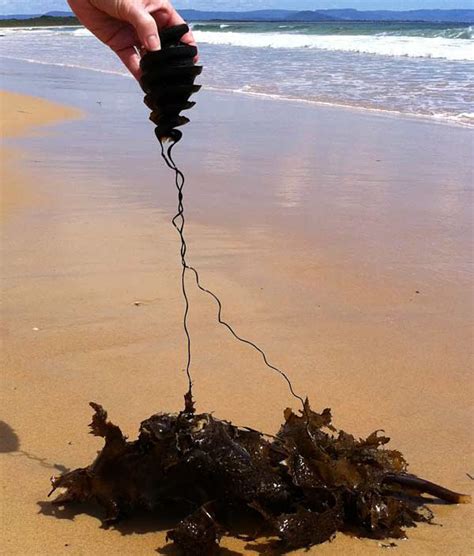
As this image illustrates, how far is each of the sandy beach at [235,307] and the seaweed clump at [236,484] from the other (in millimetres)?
61

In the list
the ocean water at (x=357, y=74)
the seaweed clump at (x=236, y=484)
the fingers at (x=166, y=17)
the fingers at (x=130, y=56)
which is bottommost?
the ocean water at (x=357, y=74)

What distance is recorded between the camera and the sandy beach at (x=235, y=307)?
247 cm

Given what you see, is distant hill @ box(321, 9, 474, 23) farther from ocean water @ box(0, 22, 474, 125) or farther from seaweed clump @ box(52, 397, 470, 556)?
seaweed clump @ box(52, 397, 470, 556)

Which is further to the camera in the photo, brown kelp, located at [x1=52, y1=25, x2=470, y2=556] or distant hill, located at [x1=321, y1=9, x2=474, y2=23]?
distant hill, located at [x1=321, y1=9, x2=474, y2=23]

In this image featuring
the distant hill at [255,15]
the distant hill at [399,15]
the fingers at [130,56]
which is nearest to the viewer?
the fingers at [130,56]

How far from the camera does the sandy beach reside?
2.47 meters

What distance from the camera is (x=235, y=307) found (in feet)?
12.4

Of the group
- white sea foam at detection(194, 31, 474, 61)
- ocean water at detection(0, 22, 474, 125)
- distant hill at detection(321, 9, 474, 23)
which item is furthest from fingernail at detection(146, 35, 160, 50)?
distant hill at detection(321, 9, 474, 23)

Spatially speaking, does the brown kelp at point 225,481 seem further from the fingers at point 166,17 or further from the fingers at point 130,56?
the fingers at point 130,56

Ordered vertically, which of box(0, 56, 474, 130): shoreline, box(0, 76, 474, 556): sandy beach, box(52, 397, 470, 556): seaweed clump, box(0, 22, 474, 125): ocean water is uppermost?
box(52, 397, 470, 556): seaweed clump

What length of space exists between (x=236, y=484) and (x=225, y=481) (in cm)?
3

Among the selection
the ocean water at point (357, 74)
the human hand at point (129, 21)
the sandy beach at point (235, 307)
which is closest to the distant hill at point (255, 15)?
the ocean water at point (357, 74)

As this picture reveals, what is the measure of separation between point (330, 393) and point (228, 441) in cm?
86

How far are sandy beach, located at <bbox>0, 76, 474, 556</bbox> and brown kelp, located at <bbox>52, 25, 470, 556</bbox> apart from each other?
0.06m
